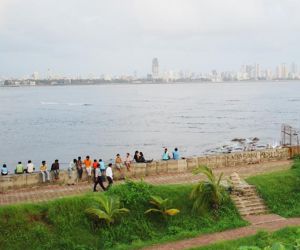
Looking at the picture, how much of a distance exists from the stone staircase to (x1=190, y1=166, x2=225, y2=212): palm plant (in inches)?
36.4

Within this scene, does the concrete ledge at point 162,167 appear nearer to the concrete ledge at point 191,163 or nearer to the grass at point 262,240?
the concrete ledge at point 191,163

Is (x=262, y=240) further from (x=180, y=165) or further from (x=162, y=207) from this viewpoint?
(x=180, y=165)

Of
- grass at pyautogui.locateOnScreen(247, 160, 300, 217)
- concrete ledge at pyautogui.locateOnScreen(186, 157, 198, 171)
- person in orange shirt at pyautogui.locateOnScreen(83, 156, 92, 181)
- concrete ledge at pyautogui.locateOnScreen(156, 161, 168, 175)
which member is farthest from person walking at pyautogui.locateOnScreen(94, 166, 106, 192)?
grass at pyautogui.locateOnScreen(247, 160, 300, 217)

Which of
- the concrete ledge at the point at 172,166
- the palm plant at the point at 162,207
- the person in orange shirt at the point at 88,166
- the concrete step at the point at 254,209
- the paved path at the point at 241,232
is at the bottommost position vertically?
the paved path at the point at 241,232

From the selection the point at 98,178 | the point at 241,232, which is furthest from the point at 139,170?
the point at 241,232

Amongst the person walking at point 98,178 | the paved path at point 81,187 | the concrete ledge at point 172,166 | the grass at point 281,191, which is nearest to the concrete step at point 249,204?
the grass at point 281,191

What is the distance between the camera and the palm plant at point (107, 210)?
16141 millimetres

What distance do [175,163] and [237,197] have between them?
5.32 metres

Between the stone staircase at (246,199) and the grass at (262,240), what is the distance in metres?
2.48

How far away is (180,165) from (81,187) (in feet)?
18.8

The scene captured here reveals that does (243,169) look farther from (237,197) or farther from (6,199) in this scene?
(6,199)

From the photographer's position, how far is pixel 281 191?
19797 mm

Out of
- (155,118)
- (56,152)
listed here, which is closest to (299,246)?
(56,152)

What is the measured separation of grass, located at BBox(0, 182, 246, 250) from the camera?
607 inches
